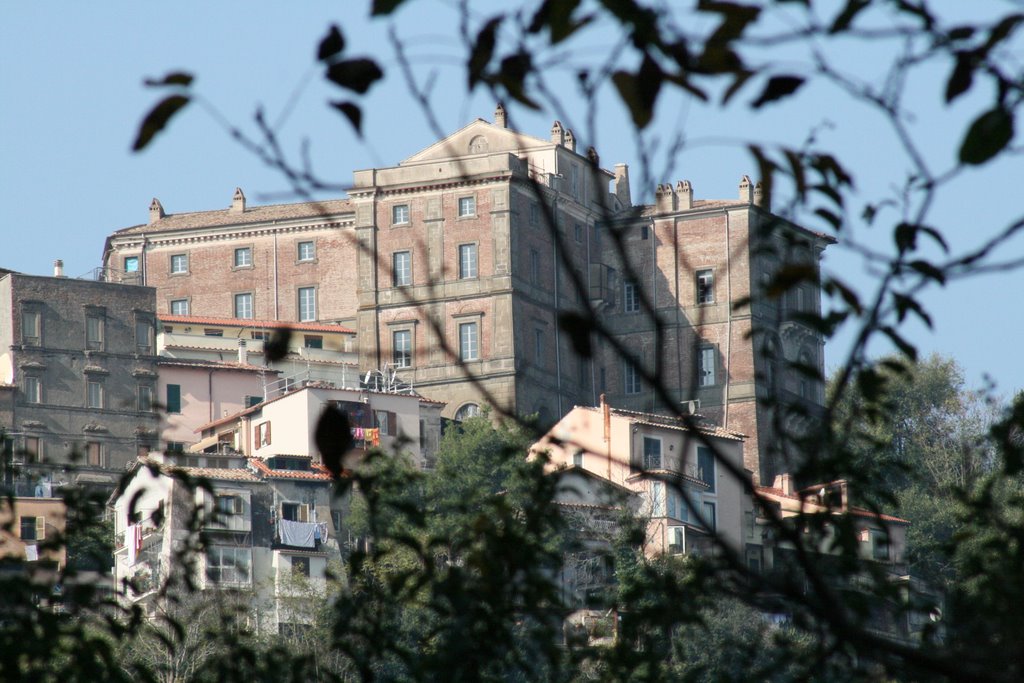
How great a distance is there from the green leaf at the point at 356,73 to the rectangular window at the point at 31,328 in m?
70.3

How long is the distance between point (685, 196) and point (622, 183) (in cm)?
420

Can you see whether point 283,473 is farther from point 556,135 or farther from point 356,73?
point 356,73

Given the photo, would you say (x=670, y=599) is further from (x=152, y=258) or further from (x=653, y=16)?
(x=152, y=258)

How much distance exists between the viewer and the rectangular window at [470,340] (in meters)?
80.2

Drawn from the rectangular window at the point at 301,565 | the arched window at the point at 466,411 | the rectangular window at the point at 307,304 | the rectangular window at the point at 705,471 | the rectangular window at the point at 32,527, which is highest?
the rectangular window at the point at 307,304

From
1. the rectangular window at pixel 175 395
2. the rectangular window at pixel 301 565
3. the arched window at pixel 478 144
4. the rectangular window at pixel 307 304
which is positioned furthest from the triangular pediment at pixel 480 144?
the rectangular window at pixel 301 565

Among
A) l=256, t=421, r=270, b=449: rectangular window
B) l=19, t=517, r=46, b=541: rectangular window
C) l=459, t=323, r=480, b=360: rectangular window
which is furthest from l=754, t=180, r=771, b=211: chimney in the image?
l=459, t=323, r=480, b=360: rectangular window

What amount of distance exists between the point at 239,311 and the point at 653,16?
83.0m

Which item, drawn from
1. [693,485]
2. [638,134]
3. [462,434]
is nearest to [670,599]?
[638,134]

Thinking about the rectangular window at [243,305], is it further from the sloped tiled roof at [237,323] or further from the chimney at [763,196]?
the chimney at [763,196]

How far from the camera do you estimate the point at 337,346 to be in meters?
81.8

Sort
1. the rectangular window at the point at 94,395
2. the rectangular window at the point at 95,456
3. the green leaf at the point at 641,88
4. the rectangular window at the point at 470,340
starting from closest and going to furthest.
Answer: the green leaf at the point at 641,88, the rectangular window at the point at 95,456, the rectangular window at the point at 94,395, the rectangular window at the point at 470,340

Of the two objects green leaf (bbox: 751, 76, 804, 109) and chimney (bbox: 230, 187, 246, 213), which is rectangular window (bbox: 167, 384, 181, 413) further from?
green leaf (bbox: 751, 76, 804, 109)

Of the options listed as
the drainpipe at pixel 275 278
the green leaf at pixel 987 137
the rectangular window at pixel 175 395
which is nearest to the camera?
the green leaf at pixel 987 137
